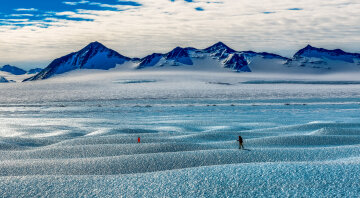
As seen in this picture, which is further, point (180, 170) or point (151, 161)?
point (151, 161)

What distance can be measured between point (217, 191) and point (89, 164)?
337cm

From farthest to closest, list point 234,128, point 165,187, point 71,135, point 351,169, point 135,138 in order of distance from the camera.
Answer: point 234,128 → point 71,135 → point 135,138 → point 351,169 → point 165,187

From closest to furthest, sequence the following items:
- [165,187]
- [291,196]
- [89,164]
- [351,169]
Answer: [291,196]
[165,187]
[351,169]
[89,164]

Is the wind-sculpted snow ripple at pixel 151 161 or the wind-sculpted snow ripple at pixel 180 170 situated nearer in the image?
the wind-sculpted snow ripple at pixel 180 170

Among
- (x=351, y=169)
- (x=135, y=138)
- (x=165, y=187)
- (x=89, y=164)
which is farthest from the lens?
(x=135, y=138)

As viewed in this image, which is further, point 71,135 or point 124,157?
point 71,135

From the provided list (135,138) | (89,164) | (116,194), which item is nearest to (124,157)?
(89,164)

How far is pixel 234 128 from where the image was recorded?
16.3 m

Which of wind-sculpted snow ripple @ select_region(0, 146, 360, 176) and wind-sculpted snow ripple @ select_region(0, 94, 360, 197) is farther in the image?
wind-sculpted snow ripple @ select_region(0, 146, 360, 176)

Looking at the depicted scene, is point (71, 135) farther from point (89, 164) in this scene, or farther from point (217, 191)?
point (217, 191)

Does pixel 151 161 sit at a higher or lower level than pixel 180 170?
lower

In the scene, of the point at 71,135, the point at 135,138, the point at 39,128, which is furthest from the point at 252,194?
the point at 39,128

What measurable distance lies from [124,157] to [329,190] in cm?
448

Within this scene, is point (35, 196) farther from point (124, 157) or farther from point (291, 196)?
point (291, 196)
